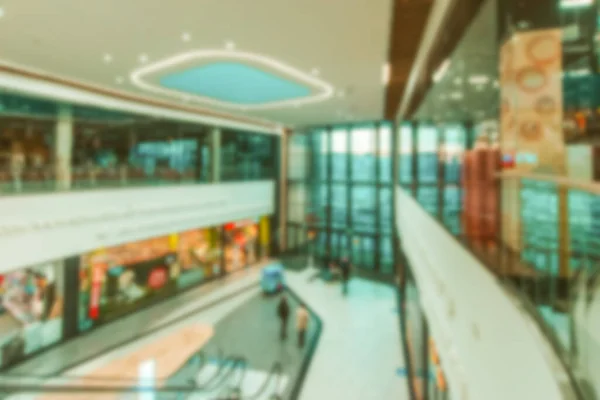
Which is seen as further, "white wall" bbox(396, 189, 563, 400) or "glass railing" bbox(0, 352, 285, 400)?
"glass railing" bbox(0, 352, 285, 400)

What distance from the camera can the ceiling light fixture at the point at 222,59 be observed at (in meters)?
5.96

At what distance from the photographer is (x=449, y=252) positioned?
3.56 metres

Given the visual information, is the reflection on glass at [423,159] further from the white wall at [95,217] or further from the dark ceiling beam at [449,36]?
the white wall at [95,217]

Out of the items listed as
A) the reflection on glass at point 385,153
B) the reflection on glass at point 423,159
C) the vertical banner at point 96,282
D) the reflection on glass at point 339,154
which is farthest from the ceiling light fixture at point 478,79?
the reflection on glass at point 339,154

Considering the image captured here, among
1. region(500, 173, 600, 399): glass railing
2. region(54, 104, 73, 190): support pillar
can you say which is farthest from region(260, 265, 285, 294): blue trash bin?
region(500, 173, 600, 399): glass railing

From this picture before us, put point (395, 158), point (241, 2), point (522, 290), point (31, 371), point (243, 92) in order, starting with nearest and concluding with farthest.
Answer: point (522, 290) < point (241, 2) < point (31, 371) < point (243, 92) < point (395, 158)

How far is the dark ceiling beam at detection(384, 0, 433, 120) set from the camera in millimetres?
4141

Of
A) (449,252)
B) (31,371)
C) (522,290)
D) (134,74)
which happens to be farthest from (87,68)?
(522,290)

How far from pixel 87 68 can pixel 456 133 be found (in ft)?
22.5

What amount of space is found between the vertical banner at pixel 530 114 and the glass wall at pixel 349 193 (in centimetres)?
1167

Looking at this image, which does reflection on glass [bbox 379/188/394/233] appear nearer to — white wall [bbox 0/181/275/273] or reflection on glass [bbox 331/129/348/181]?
reflection on glass [bbox 331/129/348/181]

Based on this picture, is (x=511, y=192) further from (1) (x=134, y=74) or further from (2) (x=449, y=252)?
(1) (x=134, y=74)

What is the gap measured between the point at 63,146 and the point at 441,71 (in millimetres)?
8917

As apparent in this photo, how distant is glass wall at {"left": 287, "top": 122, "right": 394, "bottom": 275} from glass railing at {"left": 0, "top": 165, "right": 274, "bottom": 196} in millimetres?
5137
